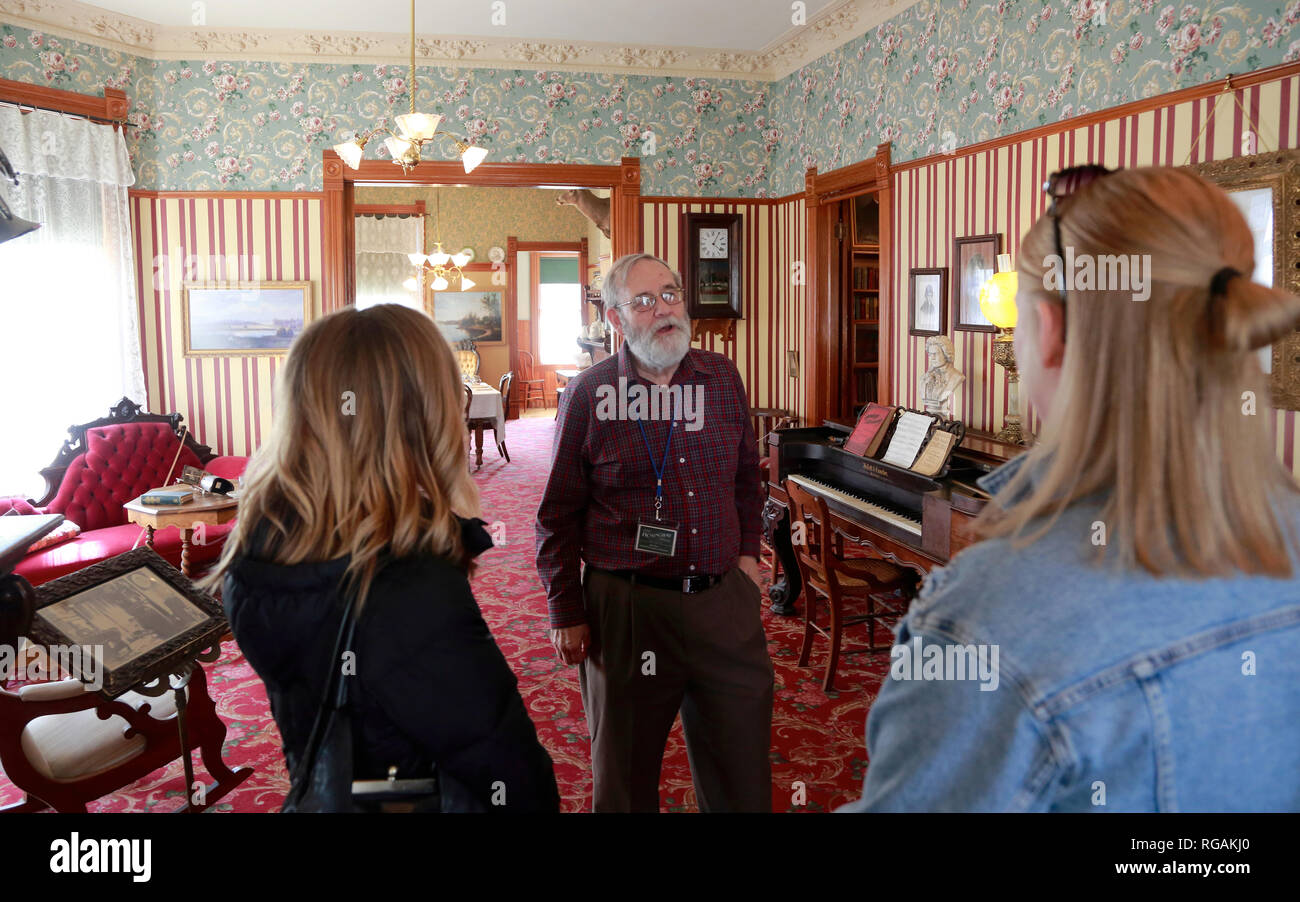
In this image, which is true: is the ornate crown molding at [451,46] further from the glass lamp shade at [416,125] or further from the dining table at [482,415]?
the dining table at [482,415]

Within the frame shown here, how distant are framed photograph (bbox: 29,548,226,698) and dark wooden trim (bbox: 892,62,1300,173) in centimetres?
416

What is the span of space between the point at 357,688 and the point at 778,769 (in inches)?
101

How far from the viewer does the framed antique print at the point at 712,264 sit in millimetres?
7789

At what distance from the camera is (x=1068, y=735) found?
784 millimetres

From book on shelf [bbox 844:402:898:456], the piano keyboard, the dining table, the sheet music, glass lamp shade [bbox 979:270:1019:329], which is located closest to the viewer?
the piano keyboard

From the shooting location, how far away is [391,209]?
47.2 ft

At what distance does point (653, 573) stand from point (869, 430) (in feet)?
8.54

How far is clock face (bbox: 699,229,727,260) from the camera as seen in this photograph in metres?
7.81

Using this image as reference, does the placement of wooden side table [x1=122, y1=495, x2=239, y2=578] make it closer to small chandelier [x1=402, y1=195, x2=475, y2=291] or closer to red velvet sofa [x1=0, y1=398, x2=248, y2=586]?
red velvet sofa [x1=0, y1=398, x2=248, y2=586]

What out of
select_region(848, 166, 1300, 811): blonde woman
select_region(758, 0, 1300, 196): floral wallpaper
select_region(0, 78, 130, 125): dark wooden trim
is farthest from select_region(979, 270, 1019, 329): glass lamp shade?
select_region(0, 78, 130, 125): dark wooden trim

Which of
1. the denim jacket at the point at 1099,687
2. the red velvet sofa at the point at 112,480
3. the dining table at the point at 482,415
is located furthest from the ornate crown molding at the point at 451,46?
the denim jacket at the point at 1099,687

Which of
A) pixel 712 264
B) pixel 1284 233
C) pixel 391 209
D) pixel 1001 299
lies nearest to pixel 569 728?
pixel 1001 299

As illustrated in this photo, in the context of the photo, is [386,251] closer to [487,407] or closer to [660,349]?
[487,407]

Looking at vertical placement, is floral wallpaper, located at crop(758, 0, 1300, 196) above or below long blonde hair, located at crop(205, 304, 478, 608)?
above
